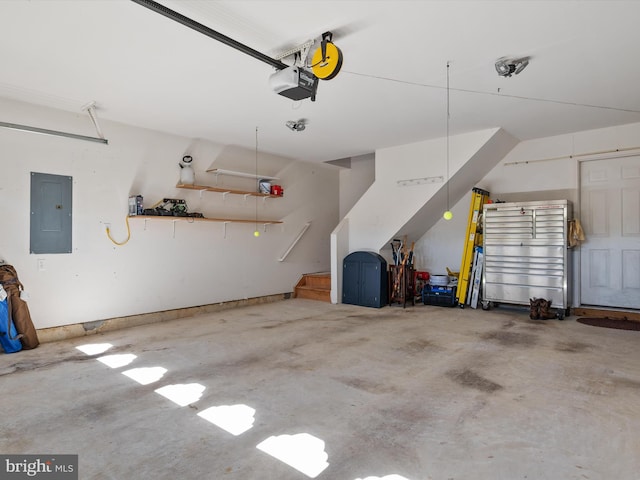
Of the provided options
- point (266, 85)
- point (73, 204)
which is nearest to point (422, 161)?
point (266, 85)

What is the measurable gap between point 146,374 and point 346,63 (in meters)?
3.29

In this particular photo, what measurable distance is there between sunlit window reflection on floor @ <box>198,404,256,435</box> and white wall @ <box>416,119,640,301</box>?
5.22 metres

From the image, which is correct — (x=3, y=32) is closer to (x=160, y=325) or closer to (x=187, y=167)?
(x=187, y=167)

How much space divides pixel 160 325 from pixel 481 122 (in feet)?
17.0

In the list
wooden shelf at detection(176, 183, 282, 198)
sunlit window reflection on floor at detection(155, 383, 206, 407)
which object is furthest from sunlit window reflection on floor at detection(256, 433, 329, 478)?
wooden shelf at detection(176, 183, 282, 198)

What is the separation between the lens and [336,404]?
2.63 meters

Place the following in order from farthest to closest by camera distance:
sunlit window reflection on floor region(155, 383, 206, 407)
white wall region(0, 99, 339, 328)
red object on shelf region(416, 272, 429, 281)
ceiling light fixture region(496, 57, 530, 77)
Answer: red object on shelf region(416, 272, 429, 281), white wall region(0, 99, 339, 328), ceiling light fixture region(496, 57, 530, 77), sunlit window reflection on floor region(155, 383, 206, 407)

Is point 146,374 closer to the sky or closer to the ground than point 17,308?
closer to the ground

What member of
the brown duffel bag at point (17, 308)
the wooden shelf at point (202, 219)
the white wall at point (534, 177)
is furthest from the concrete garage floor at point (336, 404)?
the white wall at point (534, 177)

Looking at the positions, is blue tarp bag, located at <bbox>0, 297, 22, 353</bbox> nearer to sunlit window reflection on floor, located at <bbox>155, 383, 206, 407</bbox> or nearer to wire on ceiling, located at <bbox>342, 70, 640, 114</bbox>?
sunlit window reflection on floor, located at <bbox>155, 383, 206, 407</bbox>

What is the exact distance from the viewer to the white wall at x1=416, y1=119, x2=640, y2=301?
5426 millimetres

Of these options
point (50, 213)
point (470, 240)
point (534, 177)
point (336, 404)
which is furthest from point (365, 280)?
point (50, 213)

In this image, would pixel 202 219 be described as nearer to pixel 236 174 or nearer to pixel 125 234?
pixel 236 174

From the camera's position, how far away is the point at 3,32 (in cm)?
280
